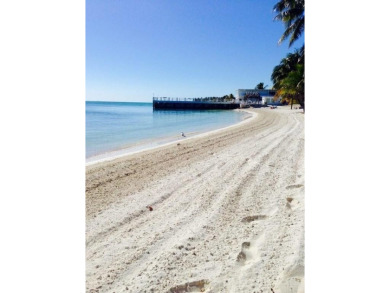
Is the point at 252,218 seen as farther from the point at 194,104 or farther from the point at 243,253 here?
the point at 194,104

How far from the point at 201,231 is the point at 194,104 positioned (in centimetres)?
2261

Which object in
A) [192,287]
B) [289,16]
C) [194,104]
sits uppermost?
[194,104]

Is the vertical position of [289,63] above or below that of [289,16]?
above

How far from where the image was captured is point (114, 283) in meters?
0.93

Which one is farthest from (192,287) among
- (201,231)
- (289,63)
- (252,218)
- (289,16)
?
(289,63)

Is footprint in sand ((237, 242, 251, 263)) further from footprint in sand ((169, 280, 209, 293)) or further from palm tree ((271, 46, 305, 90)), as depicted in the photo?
palm tree ((271, 46, 305, 90))

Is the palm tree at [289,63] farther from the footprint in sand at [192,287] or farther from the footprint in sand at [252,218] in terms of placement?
the footprint in sand at [192,287]

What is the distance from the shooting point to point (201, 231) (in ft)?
4.00

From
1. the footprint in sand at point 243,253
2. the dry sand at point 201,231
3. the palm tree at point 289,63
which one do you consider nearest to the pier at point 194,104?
the palm tree at point 289,63

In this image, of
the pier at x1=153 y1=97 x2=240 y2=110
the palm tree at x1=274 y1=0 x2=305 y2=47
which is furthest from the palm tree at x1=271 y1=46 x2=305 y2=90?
the pier at x1=153 y1=97 x2=240 y2=110

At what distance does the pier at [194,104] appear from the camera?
2051 centimetres

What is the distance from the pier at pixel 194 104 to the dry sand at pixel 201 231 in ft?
60.8

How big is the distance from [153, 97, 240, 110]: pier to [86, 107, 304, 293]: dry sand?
18.5 m
